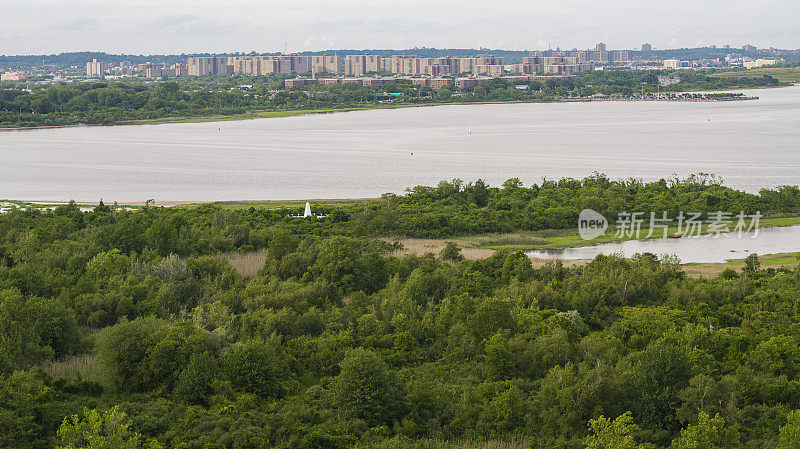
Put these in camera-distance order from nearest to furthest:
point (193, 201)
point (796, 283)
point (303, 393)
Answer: point (303, 393) < point (796, 283) < point (193, 201)

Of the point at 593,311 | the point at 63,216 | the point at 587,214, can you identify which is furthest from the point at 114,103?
the point at 593,311

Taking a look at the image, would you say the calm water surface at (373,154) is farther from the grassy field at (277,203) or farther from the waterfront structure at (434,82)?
the waterfront structure at (434,82)

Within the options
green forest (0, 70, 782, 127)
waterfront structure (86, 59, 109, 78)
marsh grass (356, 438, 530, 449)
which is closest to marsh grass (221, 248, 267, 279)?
marsh grass (356, 438, 530, 449)

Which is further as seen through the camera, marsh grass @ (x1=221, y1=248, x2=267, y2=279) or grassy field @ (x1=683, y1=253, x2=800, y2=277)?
grassy field @ (x1=683, y1=253, x2=800, y2=277)

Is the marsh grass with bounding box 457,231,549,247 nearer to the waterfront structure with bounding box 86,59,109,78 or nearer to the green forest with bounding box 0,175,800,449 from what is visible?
the green forest with bounding box 0,175,800,449

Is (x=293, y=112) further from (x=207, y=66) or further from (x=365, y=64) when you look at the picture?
(x=207, y=66)

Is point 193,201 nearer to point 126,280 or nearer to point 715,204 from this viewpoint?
point 126,280
